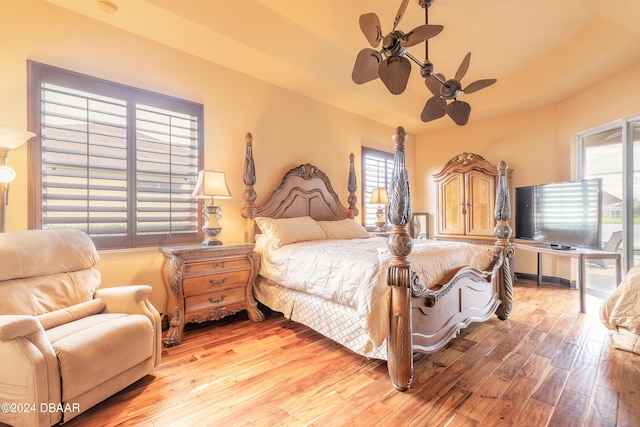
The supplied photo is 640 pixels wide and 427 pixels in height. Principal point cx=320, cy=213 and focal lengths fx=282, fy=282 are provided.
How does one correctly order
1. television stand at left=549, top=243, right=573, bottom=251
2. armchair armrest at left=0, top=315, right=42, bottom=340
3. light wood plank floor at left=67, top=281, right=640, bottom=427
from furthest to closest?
1. television stand at left=549, top=243, right=573, bottom=251
2. light wood plank floor at left=67, top=281, right=640, bottom=427
3. armchair armrest at left=0, top=315, right=42, bottom=340

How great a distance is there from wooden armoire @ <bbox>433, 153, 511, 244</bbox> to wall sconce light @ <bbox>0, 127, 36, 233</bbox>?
17.4 ft

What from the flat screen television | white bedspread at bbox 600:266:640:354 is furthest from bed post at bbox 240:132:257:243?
the flat screen television

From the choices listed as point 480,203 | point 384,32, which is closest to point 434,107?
point 384,32

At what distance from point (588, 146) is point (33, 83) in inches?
246

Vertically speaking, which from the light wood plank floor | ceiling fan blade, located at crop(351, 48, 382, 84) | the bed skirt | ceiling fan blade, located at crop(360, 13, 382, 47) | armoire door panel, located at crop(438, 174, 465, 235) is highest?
ceiling fan blade, located at crop(360, 13, 382, 47)

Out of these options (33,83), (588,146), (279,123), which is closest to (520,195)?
(588,146)

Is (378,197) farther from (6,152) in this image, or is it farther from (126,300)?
(6,152)

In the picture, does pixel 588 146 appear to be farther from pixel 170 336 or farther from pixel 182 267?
pixel 170 336

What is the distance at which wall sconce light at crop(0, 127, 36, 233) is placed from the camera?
1.80 metres

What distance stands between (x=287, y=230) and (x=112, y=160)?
1.74 metres

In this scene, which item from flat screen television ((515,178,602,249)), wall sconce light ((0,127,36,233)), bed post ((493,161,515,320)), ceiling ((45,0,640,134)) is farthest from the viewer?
flat screen television ((515,178,602,249))

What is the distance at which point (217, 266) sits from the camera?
8.71ft

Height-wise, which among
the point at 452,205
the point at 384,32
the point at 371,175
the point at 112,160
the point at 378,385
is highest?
the point at 384,32

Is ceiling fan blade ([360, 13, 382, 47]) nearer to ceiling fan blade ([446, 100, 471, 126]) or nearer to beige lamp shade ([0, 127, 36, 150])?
ceiling fan blade ([446, 100, 471, 126])
